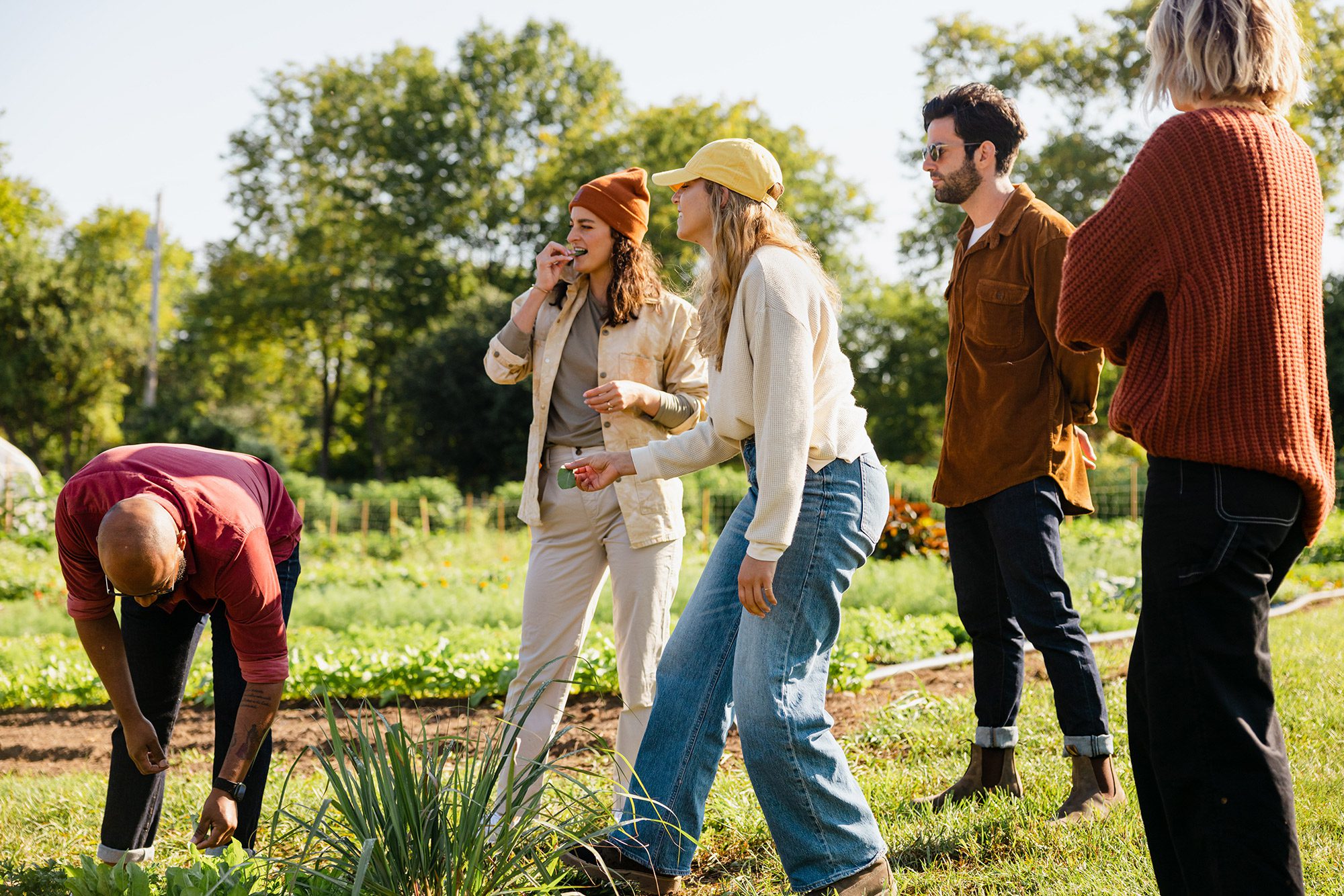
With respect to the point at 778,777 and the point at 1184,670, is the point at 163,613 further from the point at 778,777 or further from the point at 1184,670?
the point at 1184,670

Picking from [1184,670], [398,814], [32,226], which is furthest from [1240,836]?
[32,226]

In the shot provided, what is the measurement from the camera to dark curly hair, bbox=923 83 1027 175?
3373mm

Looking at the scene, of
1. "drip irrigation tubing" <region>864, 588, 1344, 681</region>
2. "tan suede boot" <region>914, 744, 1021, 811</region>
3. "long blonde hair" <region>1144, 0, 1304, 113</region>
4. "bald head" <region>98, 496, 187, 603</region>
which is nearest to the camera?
"long blonde hair" <region>1144, 0, 1304, 113</region>

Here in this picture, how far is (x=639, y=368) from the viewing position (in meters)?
3.57

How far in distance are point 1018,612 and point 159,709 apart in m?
2.50

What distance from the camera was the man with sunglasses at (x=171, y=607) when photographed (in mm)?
2641

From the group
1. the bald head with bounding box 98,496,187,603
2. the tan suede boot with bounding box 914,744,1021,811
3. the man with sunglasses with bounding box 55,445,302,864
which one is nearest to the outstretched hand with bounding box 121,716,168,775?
A: the man with sunglasses with bounding box 55,445,302,864

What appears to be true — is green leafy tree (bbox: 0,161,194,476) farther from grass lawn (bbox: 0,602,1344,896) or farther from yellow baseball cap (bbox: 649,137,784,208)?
yellow baseball cap (bbox: 649,137,784,208)

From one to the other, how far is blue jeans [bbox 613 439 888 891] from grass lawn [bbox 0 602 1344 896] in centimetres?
25

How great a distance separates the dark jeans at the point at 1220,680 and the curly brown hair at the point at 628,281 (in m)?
2.00

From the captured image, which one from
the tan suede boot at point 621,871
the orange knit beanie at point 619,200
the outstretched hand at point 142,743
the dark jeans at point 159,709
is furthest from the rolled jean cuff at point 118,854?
the orange knit beanie at point 619,200

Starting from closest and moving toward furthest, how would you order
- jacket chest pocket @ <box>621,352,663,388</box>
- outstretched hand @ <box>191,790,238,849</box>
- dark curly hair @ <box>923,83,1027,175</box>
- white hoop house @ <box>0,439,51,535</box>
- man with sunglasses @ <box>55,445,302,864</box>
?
man with sunglasses @ <box>55,445,302,864</box> < outstretched hand @ <box>191,790,238,849</box> < dark curly hair @ <box>923,83,1027,175</box> < jacket chest pocket @ <box>621,352,663,388</box> < white hoop house @ <box>0,439,51,535</box>

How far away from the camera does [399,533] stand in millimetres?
17016

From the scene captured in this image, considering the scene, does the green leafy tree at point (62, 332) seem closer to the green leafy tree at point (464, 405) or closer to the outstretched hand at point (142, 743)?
the green leafy tree at point (464, 405)
